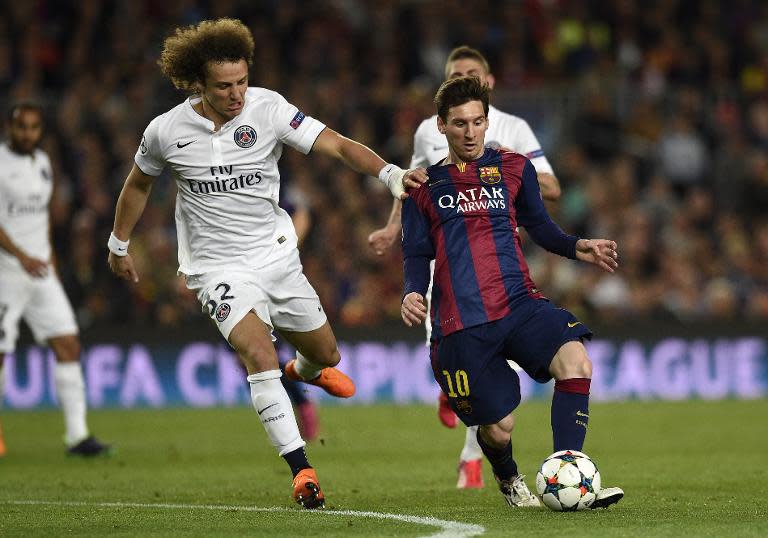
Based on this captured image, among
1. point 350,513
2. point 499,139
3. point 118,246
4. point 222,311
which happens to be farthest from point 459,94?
point 118,246

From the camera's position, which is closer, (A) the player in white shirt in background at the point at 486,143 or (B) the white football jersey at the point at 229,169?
(B) the white football jersey at the point at 229,169

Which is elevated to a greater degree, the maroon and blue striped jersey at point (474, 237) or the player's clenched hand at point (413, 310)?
the maroon and blue striped jersey at point (474, 237)

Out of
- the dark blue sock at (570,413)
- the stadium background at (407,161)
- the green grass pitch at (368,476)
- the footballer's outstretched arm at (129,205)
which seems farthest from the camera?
the stadium background at (407,161)

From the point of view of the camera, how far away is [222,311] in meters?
7.64

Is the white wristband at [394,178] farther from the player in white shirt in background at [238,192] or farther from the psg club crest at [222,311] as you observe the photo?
the psg club crest at [222,311]

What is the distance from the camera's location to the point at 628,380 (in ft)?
55.1

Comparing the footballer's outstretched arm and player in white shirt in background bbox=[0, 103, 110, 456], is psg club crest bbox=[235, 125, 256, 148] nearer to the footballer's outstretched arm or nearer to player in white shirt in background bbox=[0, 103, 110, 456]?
the footballer's outstretched arm

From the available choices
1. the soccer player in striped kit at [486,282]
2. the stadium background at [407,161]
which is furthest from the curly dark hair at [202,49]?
the stadium background at [407,161]

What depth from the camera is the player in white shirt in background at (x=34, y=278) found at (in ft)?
37.6

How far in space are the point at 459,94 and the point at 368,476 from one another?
330 centimetres

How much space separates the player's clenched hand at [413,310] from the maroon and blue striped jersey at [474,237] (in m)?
0.16

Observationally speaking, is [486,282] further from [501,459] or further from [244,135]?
[244,135]

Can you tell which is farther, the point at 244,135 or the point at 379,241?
the point at 379,241

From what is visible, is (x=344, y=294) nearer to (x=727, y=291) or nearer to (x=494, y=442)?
(x=727, y=291)
